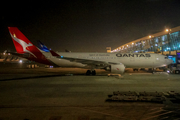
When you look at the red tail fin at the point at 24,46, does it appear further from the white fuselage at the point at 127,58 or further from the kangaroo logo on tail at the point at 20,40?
the white fuselage at the point at 127,58

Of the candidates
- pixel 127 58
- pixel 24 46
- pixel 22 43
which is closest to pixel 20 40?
pixel 22 43

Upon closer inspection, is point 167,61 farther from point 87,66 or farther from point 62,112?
point 62,112

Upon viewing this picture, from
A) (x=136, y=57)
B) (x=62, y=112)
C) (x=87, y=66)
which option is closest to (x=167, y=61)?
(x=136, y=57)

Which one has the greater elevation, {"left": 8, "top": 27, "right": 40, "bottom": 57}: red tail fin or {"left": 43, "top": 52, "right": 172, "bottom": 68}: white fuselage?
{"left": 8, "top": 27, "right": 40, "bottom": 57}: red tail fin

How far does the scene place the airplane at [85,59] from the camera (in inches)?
642

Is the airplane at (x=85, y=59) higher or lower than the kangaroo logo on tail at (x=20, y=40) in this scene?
lower

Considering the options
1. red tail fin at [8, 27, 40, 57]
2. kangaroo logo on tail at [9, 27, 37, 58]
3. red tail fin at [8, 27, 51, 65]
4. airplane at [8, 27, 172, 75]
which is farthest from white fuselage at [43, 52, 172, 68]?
kangaroo logo on tail at [9, 27, 37, 58]

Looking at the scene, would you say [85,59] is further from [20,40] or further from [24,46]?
[20,40]

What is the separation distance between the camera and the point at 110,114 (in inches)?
205

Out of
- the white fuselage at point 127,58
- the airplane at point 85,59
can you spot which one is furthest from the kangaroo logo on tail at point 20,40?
the white fuselage at point 127,58

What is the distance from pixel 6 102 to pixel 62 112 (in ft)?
11.4

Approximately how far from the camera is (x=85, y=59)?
637 inches

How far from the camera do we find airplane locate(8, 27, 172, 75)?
16312mm

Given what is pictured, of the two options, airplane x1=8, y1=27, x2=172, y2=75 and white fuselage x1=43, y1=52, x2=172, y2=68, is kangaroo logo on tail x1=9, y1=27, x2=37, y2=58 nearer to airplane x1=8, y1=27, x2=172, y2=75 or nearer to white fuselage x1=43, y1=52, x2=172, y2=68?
airplane x1=8, y1=27, x2=172, y2=75
